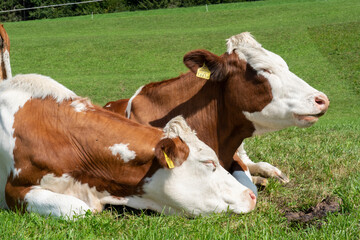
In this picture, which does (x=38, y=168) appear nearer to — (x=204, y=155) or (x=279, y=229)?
(x=204, y=155)

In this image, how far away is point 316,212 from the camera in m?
4.71

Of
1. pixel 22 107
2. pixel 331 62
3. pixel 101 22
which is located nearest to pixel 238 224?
pixel 22 107

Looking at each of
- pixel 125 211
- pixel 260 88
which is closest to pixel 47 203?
pixel 125 211

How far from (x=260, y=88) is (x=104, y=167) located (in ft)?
6.14

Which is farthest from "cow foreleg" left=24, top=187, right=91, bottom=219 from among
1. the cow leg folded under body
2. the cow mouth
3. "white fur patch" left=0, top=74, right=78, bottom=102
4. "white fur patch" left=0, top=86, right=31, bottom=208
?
the cow mouth

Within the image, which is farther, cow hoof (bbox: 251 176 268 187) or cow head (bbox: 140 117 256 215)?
cow hoof (bbox: 251 176 268 187)

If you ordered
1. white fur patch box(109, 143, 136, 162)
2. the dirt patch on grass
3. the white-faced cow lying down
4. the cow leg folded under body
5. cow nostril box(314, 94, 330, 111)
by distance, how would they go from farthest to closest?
the cow leg folded under body < the white-faced cow lying down < cow nostril box(314, 94, 330, 111) < white fur patch box(109, 143, 136, 162) < the dirt patch on grass

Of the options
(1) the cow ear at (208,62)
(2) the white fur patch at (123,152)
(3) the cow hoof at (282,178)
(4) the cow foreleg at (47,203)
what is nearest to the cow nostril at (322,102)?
(1) the cow ear at (208,62)

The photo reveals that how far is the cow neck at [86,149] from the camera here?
4.69 metres

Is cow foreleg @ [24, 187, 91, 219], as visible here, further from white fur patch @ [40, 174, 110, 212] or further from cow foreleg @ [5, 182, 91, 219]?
white fur patch @ [40, 174, 110, 212]

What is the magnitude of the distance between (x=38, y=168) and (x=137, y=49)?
2796 centimetres

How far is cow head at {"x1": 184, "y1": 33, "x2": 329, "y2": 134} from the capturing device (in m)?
5.17

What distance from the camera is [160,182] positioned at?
459 centimetres

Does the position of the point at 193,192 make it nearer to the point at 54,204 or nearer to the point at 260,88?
the point at 54,204
